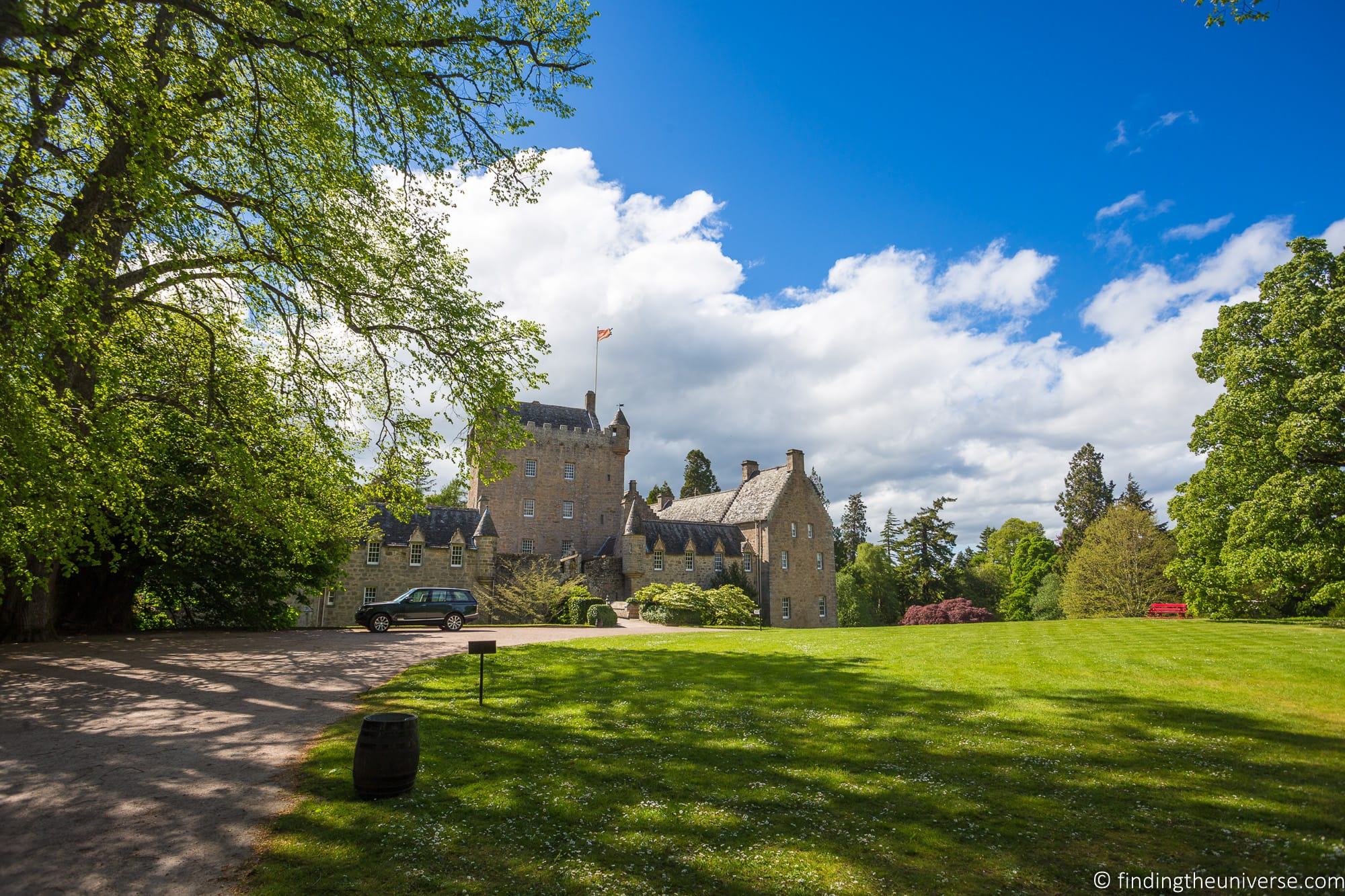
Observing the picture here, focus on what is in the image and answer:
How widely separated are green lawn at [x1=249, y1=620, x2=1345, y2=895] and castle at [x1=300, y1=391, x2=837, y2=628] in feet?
90.8

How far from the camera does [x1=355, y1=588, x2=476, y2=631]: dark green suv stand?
26.1 metres

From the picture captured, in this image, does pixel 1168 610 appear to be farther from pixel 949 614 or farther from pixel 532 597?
pixel 532 597

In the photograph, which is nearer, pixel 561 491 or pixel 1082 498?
pixel 561 491

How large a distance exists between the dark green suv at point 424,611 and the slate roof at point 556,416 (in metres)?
23.9

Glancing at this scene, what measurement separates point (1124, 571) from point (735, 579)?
87.4 ft

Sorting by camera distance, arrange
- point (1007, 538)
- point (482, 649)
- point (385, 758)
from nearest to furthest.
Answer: point (385, 758) < point (482, 649) < point (1007, 538)

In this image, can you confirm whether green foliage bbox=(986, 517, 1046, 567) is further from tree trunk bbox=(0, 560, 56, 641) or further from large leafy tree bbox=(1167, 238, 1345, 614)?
tree trunk bbox=(0, 560, 56, 641)

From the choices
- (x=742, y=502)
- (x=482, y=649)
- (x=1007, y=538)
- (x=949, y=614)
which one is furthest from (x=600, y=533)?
(x=1007, y=538)

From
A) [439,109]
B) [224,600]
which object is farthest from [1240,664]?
[224,600]

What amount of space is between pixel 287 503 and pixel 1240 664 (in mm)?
21090

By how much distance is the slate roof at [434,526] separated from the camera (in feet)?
127

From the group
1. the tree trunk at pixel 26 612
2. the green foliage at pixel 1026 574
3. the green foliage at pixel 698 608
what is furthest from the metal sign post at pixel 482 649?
the green foliage at pixel 1026 574

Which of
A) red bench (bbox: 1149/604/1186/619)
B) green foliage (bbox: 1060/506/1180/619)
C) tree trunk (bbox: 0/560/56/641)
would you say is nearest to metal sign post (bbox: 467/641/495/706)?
tree trunk (bbox: 0/560/56/641)

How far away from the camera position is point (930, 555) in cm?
6706
